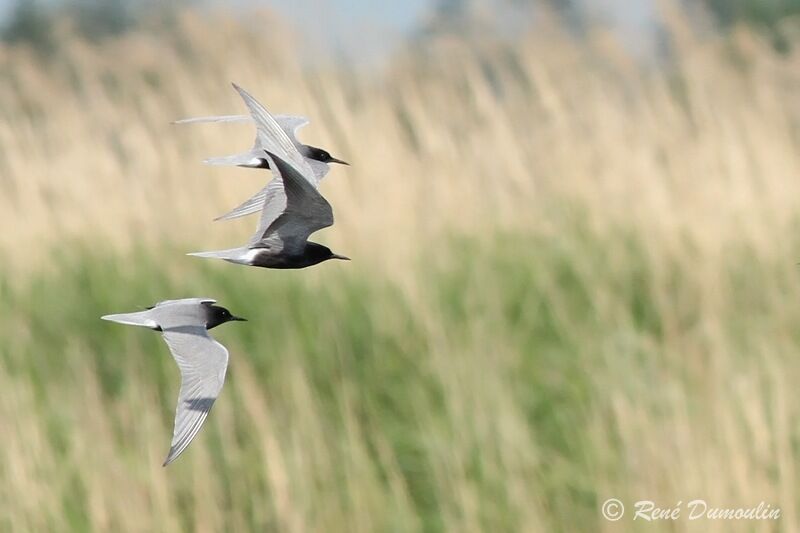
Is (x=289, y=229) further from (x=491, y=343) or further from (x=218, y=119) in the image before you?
(x=491, y=343)

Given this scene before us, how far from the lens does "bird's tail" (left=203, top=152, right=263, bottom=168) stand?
0.46 meters

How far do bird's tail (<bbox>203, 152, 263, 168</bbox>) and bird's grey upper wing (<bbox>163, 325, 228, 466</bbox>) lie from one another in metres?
0.07

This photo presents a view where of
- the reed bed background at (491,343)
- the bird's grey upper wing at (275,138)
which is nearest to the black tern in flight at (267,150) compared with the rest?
the bird's grey upper wing at (275,138)

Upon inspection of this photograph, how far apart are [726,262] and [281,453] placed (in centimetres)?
207

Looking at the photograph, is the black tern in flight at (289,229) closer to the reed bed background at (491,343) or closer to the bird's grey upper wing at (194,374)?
the bird's grey upper wing at (194,374)

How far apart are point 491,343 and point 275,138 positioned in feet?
13.6

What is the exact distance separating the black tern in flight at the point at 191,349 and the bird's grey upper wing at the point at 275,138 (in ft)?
0.21

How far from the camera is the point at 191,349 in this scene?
48 centimetres

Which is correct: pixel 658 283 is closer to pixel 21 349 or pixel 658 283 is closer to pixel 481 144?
pixel 481 144

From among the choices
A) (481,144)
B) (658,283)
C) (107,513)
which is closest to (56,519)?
(107,513)

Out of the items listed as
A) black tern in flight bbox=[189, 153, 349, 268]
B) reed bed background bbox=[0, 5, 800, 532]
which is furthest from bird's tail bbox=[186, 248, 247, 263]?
reed bed background bbox=[0, 5, 800, 532]

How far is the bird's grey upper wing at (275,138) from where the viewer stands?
0.44 m

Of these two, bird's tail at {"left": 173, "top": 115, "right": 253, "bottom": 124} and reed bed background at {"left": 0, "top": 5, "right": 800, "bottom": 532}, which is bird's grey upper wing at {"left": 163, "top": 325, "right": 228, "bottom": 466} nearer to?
bird's tail at {"left": 173, "top": 115, "right": 253, "bottom": 124}

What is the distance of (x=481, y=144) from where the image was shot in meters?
4.52
